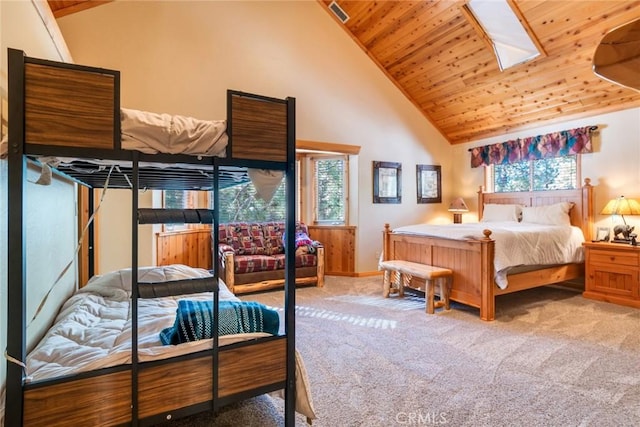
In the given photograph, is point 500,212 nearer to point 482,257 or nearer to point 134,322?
point 482,257

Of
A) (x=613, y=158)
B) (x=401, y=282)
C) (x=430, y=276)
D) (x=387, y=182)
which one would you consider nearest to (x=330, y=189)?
(x=387, y=182)

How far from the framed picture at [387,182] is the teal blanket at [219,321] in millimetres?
4126

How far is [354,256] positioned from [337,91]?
2.71m

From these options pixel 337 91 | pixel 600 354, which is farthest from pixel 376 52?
pixel 600 354

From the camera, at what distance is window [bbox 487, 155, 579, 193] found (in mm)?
4598

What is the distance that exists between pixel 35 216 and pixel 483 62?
201 inches

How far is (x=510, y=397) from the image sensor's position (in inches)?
74.9

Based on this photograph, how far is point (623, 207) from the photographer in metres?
3.69

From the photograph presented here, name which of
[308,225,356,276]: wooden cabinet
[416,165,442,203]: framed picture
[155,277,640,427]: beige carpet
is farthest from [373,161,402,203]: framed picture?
[155,277,640,427]: beige carpet

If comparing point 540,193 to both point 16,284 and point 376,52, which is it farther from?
point 16,284

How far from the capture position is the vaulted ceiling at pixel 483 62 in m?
3.48

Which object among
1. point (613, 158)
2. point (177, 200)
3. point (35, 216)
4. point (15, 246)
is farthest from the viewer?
point (177, 200)

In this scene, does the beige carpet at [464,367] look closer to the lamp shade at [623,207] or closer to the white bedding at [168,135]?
the lamp shade at [623,207]

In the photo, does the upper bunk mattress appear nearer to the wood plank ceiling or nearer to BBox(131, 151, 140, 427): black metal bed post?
BBox(131, 151, 140, 427): black metal bed post
